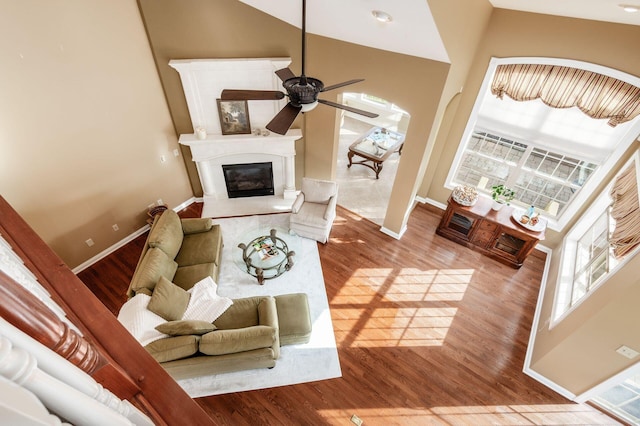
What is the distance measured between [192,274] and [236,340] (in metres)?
1.49

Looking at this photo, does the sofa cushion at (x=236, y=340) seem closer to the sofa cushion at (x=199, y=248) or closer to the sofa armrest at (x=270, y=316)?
the sofa armrest at (x=270, y=316)

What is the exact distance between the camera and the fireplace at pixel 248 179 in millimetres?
6223

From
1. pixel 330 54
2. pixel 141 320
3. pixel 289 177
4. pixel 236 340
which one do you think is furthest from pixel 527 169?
pixel 141 320

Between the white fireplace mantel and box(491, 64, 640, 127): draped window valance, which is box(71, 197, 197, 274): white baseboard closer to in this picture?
the white fireplace mantel

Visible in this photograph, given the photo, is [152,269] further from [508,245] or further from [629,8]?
[629,8]

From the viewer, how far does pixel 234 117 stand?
5.55m

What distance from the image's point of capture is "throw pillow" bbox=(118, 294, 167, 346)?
3.45 meters

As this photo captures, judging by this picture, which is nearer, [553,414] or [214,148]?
[553,414]

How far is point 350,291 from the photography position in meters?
5.12

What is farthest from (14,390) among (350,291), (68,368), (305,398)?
(350,291)

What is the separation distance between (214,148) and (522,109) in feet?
16.9

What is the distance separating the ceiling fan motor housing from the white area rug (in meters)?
3.04

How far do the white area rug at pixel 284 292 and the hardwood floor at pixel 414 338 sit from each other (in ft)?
0.38

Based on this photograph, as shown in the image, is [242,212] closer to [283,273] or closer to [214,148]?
[214,148]
